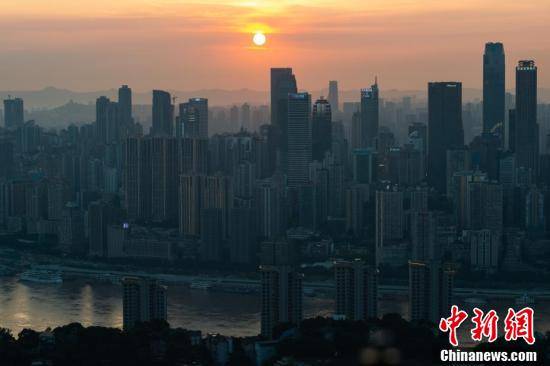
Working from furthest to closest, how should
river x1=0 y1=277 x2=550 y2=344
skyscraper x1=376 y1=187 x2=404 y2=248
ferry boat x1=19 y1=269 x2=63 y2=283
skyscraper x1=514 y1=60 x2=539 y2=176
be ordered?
1. skyscraper x1=514 y1=60 x2=539 y2=176
2. skyscraper x1=376 y1=187 x2=404 y2=248
3. ferry boat x1=19 y1=269 x2=63 y2=283
4. river x1=0 y1=277 x2=550 y2=344

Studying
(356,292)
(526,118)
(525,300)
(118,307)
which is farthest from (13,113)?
(356,292)

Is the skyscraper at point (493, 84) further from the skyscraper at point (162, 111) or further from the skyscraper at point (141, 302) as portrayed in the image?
the skyscraper at point (141, 302)

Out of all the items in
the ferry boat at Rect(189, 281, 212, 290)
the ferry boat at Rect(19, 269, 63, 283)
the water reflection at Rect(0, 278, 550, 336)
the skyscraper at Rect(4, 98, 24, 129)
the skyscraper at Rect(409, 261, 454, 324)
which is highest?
the skyscraper at Rect(4, 98, 24, 129)

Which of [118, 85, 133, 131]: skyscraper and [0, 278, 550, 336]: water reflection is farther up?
[118, 85, 133, 131]: skyscraper

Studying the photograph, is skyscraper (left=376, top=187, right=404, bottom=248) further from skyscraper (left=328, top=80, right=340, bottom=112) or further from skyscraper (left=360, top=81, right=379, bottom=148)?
skyscraper (left=328, top=80, right=340, bottom=112)

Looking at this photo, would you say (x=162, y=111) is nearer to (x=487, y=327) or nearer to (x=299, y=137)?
(x=299, y=137)

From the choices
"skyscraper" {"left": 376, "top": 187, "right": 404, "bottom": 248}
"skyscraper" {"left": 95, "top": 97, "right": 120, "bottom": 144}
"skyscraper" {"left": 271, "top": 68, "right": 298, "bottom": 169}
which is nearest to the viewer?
"skyscraper" {"left": 376, "top": 187, "right": 404, "bottom": 248}

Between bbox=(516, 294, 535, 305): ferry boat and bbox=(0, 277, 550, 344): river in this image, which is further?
Answer: bbox=(516, 294, 535, 305): ferry boat

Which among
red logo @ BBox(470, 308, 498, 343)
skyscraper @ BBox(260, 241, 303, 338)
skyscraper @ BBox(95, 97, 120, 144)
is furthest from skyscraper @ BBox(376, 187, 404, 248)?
skyscraper @ BBox(95, 97, 120, 144)
